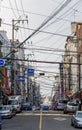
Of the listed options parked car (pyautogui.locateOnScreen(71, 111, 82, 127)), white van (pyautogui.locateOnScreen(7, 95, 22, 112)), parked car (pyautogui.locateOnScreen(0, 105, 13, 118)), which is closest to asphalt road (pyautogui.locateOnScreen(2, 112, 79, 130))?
parked car (pyautogui.locateOnScreen(71, 111, 82, 127))

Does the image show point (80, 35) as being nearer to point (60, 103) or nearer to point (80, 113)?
point (60, 103)

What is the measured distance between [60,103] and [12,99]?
1485 cm

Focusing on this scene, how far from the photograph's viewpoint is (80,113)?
133 ft

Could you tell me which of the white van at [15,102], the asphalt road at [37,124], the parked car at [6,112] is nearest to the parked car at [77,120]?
the asphalt road at [37,124]

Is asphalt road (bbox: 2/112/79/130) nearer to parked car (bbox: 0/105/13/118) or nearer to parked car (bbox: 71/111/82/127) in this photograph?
parked car (bbox: 71/111/82/127)

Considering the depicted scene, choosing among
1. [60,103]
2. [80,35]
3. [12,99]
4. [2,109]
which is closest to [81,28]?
[80,35]

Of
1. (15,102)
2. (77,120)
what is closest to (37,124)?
(77,120)

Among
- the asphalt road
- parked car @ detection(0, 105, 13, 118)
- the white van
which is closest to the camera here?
the asphalt road

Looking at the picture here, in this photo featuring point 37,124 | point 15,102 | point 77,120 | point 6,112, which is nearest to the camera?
point 77,120

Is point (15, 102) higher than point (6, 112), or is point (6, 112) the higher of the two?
point (15, 102)

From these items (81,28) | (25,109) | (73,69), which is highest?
(81,28)

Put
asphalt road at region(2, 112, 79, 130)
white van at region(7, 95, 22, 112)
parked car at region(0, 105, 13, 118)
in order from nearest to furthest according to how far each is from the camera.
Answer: asphalt road at region(2, 112, 79, 130) < parked car at region(0, 105, 13, 118) < white van at region(7, 95, 22, 112)

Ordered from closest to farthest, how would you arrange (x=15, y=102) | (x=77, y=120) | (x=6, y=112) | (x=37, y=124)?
1. (x=77, y=120)
2. (x=37, y=124)
3. (x=6, y=112)
4. (x=15, y=102)

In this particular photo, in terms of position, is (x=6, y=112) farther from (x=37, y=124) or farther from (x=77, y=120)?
(x=77, y=120)
